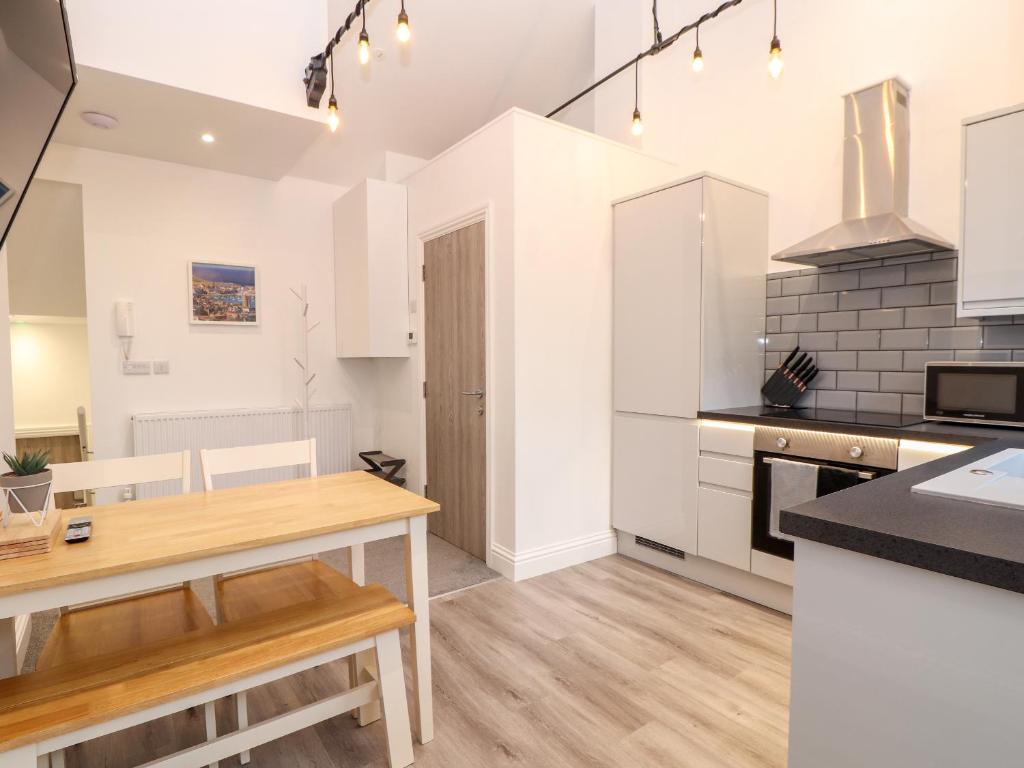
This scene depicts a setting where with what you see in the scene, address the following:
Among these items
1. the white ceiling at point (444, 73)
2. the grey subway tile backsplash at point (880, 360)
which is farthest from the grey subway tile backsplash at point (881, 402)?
the white ceiling at point (444, 73)

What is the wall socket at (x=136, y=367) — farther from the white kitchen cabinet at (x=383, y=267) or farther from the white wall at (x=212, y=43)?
the white wall at (x=212, y=43)

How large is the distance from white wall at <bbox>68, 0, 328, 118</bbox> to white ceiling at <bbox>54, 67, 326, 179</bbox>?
2.7 inches

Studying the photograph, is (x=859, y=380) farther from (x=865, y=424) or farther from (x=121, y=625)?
(x=121, y=625)

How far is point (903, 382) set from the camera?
8.84 feet

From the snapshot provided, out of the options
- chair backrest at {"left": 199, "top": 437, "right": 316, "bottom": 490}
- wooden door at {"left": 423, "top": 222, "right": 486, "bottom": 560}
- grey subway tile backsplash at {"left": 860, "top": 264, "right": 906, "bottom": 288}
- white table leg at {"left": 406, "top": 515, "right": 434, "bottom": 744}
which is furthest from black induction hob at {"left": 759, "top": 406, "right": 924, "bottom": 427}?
chair backrest at {"left": 199, "top": 437, "right": 316, "bottom": 490}

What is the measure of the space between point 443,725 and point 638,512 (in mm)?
1718

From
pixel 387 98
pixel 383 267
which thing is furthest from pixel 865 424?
pixel 387 98

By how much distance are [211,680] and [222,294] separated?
3.77 m

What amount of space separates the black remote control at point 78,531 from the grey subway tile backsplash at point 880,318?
3333 mm

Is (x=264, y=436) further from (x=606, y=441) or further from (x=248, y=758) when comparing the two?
(x=248, y=758)

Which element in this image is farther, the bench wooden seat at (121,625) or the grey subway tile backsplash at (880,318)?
the grey subway tile backsplash at (880,318)

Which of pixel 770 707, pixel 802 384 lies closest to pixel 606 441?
pixel 802 384

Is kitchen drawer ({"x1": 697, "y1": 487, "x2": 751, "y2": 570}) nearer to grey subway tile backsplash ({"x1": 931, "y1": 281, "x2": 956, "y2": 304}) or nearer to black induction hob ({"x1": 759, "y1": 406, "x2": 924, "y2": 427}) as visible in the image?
black induction hob ({"x1": 759, "y1": 406, "x2": 924, "y2": 427})

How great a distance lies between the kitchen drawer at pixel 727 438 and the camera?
8.75 feet
